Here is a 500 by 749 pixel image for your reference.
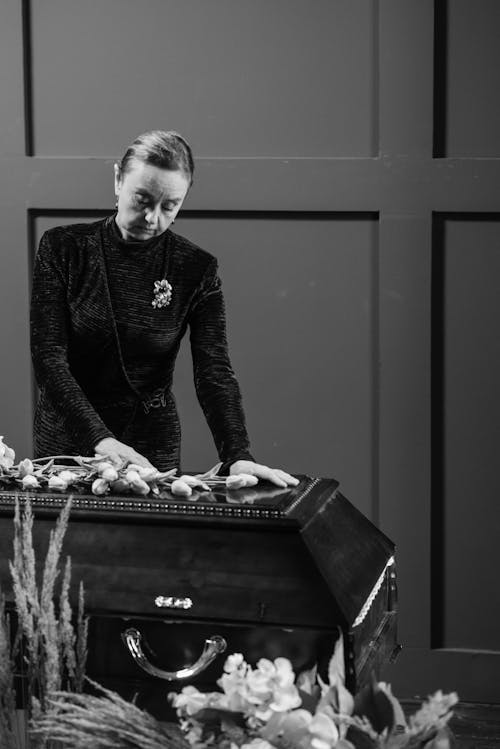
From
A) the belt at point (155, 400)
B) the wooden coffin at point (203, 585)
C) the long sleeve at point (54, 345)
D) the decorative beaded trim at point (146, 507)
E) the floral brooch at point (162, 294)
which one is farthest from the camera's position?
the belt at point (155, 400)

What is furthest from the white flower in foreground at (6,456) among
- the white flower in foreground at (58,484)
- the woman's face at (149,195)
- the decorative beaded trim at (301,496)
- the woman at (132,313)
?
the woman's face at (149,195)

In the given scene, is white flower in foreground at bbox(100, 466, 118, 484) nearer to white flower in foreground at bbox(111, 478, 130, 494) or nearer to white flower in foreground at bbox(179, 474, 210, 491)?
white flower in foreground at bbox(111, 478, 130, 494)

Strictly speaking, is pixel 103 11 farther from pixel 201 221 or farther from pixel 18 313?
pixel 18 313

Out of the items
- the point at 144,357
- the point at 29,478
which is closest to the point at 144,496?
the point at 29,478

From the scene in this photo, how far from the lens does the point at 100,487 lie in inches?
75.7

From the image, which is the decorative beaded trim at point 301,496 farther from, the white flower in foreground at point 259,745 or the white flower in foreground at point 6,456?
the white flower in foreground at point 259,745

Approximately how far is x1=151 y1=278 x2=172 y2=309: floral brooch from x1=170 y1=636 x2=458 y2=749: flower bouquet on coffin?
185cm

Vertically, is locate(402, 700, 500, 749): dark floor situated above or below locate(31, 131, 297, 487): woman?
below

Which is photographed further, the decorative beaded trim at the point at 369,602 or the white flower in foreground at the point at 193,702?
the decorative beaded trim at the point at 369,602

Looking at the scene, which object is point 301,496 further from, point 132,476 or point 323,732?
point 323,732

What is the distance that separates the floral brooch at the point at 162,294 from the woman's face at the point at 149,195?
0.14 meters

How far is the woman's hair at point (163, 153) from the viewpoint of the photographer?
268 cm

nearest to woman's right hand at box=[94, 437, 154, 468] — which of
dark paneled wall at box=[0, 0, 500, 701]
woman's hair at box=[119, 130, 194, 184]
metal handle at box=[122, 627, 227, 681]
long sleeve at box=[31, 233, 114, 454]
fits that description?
long sleeve at box=[31, 233, 114, 454]

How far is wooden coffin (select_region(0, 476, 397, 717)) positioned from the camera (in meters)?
1.70
